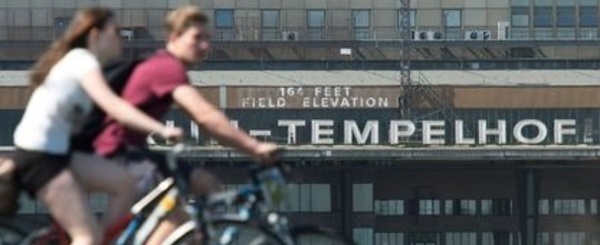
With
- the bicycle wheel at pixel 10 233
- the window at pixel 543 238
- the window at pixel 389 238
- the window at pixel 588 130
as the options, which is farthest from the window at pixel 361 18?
the bicycle wheel at pixel 10 233

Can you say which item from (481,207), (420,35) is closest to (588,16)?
(420,35)

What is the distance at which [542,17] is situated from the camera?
105750 mm

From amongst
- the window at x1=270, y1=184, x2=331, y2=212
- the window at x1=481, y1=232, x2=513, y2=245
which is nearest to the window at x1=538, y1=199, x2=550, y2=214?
the window at x1=481, y1=232, x2=513, y2=245

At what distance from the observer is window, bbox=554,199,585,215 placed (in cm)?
10031

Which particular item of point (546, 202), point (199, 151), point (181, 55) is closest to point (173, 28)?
point (181, 55)

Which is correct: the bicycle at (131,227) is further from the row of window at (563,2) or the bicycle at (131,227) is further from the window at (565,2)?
the window at (565,2)

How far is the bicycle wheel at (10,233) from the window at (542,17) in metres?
95.3

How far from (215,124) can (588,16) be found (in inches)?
3834

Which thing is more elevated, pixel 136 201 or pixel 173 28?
pixel 173 28

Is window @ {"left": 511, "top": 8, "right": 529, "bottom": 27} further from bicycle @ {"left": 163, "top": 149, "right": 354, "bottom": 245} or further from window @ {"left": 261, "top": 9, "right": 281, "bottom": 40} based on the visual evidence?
bicycle @ {"left": 163, "top": 149, "right": 354, "bottom": 245}

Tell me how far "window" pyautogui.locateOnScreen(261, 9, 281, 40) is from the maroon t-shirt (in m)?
94.0

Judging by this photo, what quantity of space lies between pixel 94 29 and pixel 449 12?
94868 mm

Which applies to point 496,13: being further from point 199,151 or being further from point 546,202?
point 199,151

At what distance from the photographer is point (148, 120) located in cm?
988
